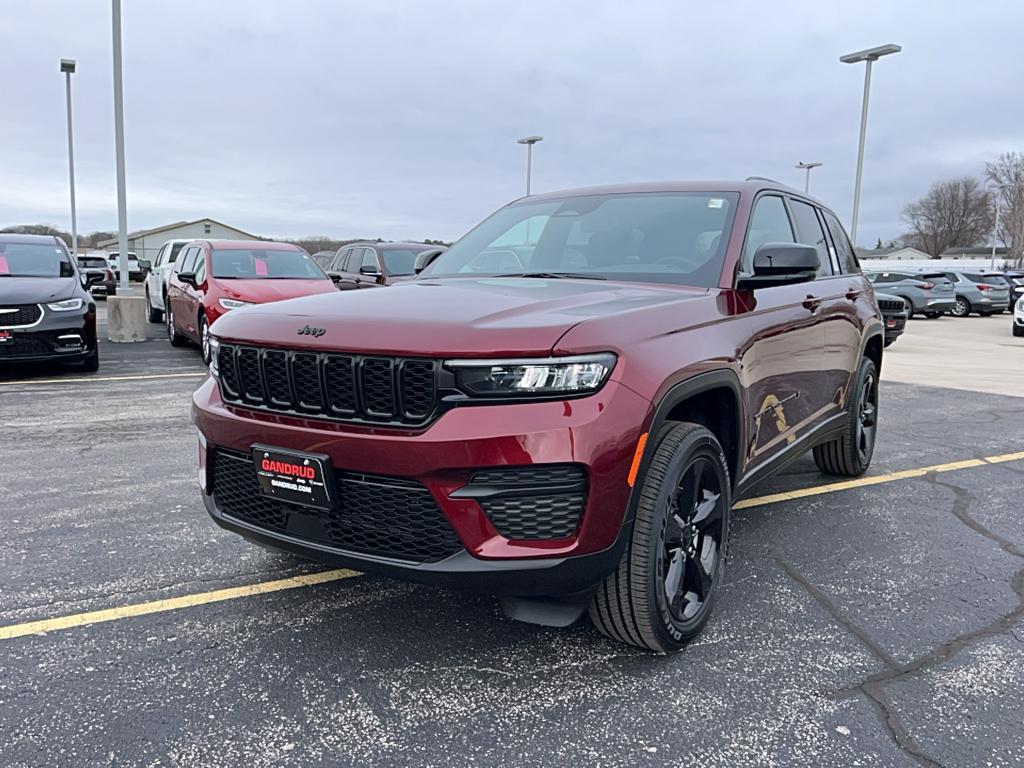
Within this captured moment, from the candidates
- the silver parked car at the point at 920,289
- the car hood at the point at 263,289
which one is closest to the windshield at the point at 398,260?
the car hood at the point at 263,289

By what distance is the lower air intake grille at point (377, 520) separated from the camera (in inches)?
95.6

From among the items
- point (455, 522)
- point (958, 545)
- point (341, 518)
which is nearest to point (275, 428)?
point (341, 518)

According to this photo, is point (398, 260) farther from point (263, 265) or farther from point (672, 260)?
point (672, 260)

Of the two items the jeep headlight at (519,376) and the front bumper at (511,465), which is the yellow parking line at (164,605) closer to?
the front bumper at (511,465)

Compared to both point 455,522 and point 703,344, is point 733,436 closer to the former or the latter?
point 703,344

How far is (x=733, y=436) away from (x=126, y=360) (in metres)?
10.2

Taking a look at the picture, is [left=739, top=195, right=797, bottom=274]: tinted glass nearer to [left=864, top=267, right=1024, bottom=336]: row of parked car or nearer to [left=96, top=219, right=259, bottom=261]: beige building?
[left=864, top=267, right=1024, bottom=336]: row of parked car

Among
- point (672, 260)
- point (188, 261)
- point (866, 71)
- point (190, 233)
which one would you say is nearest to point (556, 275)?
point (672, 260)

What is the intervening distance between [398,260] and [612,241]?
9.67m

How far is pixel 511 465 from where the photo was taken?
232 centimetres

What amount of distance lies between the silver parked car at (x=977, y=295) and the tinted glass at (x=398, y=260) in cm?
2267

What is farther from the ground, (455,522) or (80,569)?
(455,522)

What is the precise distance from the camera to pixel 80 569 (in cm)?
Answer: 358

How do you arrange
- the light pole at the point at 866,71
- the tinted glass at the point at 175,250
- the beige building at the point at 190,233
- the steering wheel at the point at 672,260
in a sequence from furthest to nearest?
the beige building at the point at 190,233, the light pole at the point at 866,71, the tinted glass at the point at 175,250, the steering wheel at the point at 672,260
